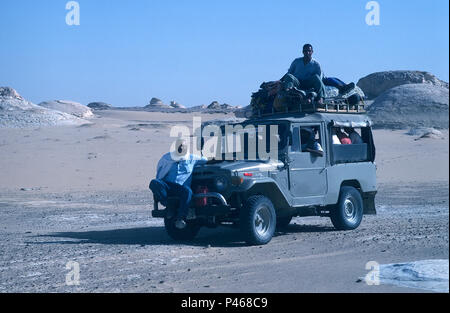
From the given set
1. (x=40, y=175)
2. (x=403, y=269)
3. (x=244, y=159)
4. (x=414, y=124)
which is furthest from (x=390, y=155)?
(x=403, y=269)

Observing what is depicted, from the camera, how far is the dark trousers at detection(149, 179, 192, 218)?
10539 mm

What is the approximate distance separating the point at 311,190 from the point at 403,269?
3.86 metres

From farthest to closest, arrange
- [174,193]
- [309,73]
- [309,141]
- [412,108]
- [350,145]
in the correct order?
[412,108], [350,145], [309,73], [309,141], [174,193]

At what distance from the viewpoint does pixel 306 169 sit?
451 inches

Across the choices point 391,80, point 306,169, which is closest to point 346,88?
point 306,169

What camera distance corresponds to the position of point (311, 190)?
11.6 meters

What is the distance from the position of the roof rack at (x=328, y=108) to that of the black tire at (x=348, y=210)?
5.04 feet

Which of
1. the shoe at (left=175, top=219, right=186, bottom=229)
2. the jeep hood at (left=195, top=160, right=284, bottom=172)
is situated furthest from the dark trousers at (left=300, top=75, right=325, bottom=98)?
the shoe at (left=175, top=219, right=186, bottom=229)

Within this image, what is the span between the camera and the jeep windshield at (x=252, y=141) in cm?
1123

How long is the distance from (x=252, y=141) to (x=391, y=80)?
48928mm

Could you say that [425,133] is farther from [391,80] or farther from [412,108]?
[391,80]

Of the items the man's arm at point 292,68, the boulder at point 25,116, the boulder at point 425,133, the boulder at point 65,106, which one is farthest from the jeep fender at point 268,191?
the boulder at point 65,106

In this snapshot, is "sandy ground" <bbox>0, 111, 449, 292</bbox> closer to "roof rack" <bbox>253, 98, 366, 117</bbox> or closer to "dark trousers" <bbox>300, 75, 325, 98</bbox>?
"roof rack" <bbox>253, 98, 366, 117</bbox>

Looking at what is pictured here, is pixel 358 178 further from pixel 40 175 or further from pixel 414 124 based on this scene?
pixel 414 124
